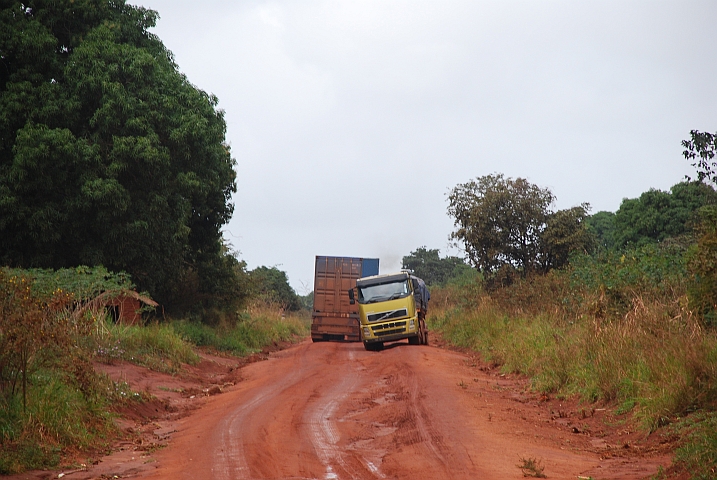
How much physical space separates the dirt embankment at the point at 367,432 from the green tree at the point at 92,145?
6.70 metres

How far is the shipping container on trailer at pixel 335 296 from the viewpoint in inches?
1198

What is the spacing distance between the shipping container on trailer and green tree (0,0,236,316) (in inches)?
306

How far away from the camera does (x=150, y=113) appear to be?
2181 centimetres

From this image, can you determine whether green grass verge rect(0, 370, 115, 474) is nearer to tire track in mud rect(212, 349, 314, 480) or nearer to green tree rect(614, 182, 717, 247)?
tire track in mud rect(212, 349, 314, 480)

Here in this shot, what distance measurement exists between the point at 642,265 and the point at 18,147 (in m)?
15.9

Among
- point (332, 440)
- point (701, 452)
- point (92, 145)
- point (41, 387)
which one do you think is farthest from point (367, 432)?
point (92, 145)

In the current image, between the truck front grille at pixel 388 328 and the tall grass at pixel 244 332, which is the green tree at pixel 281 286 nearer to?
Result: the tall grass at pixel 244 332

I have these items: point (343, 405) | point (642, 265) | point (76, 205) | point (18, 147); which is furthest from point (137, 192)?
point (642, 265)

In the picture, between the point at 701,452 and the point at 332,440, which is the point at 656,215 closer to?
the point at 332,440

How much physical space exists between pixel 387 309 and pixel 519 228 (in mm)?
8350

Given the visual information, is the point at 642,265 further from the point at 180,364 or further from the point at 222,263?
the point at 222,263

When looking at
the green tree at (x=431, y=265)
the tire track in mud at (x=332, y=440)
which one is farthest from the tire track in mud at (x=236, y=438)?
the green tree at (x=431, y=265)

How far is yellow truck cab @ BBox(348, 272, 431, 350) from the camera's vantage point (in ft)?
81.5

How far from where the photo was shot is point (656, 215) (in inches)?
1548
